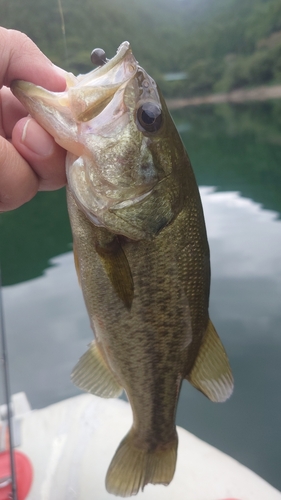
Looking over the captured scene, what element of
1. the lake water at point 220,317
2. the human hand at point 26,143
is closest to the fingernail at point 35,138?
the human hand at point 26,143

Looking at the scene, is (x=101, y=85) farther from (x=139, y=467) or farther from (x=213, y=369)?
(x=139, y=467)

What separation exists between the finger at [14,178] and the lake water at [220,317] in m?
3.10

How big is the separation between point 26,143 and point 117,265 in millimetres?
544

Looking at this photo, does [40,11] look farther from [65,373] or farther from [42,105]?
[42,105]

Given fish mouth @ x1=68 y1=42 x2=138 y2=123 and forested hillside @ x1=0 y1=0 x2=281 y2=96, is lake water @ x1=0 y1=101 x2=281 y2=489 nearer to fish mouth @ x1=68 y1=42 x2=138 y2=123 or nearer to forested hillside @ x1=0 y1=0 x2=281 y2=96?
fish mouth @ x1=68 y1=42 x2=138 y2=123

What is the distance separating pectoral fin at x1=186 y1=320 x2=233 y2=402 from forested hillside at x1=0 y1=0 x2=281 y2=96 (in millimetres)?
34912

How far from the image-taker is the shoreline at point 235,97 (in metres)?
55.5

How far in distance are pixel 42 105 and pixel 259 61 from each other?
7151cm

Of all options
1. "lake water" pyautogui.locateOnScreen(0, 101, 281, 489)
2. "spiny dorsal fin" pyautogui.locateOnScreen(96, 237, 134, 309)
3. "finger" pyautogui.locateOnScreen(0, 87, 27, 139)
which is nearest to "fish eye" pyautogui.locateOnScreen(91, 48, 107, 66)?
"finger" pyautogui.locateOnScreen(0, 87, 27, 139)

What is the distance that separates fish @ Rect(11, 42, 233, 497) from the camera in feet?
4.46

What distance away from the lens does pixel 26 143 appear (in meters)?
1.37

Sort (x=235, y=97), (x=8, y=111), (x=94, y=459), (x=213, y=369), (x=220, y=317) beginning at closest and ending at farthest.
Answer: (x=8, y=111) < (x=213, y=369) < (x=94, y=459) < (x=220, y=317) < (x=235, y=97)

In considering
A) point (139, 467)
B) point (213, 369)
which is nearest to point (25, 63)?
point (213, 369)

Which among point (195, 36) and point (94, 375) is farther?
point (195, 36)
